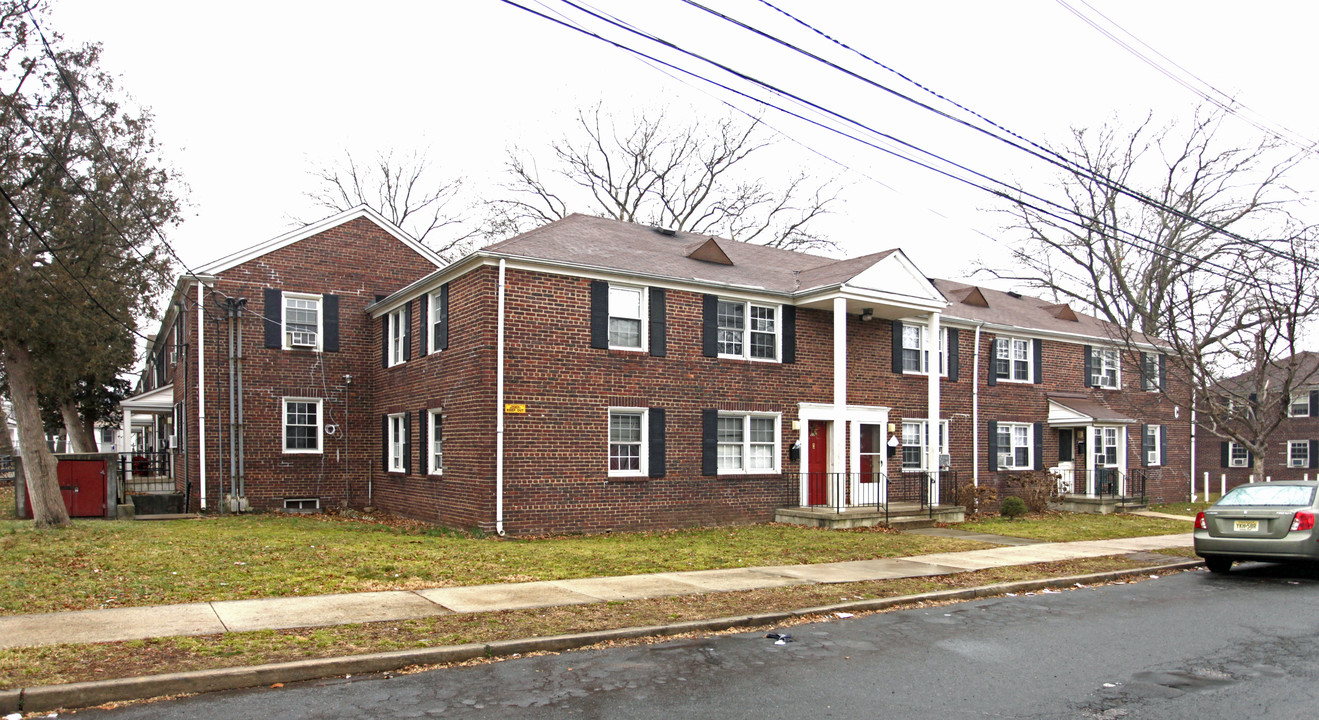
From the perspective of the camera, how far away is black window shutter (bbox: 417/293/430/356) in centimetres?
1980

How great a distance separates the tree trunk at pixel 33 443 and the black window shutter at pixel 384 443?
670 centimetres

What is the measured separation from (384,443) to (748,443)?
9.04 metres

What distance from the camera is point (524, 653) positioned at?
789 centimetres

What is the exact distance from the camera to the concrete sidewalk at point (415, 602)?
26.6 feet

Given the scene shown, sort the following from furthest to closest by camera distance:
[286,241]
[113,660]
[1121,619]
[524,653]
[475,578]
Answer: [286,241] < [475,578] < [1121,619] < [524,653] < [113,660]

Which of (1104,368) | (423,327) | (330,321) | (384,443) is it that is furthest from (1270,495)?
(330,321)

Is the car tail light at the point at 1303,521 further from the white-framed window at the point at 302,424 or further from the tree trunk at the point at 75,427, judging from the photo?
the tree trunk at the point at 75,427

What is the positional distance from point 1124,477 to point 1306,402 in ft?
85.9

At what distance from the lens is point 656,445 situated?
18.2m

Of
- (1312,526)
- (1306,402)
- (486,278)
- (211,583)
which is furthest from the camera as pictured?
(1306,402)

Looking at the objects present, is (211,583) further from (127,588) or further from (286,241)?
(286,241)

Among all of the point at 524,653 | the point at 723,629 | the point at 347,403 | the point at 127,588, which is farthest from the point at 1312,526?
the point at 347,403

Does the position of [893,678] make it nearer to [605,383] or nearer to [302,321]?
[605,383]

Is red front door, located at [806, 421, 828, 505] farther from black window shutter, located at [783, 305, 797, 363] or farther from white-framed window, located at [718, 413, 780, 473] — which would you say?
black window shutter, located at [783, 305, 797, 363]
